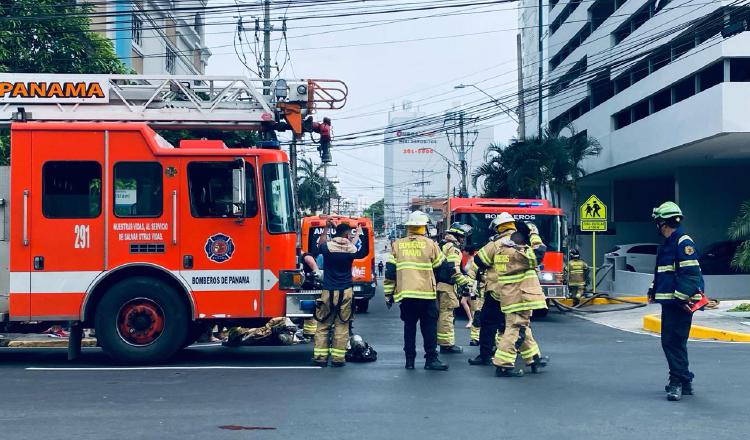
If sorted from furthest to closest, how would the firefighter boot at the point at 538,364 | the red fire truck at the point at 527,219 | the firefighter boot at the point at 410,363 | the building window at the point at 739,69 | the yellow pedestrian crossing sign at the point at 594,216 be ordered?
the building window at the point at 739,69 → the yellow pedestrian crossing sign at the point at 594,216 → the red fire truck at the point at 527,219 → the firefighter boot at the point at 410,363 → the firefighter boot at the point at 538,364

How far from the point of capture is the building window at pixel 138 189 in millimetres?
11227

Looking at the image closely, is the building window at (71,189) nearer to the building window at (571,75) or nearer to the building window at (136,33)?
the building window at (136,33)

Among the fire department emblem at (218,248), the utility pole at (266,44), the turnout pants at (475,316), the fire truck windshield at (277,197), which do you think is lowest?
the turnout pants at (475,316)

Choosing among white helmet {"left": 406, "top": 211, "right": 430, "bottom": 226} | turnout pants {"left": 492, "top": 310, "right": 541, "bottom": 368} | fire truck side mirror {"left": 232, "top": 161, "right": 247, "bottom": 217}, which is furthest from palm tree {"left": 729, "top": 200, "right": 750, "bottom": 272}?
fire truck side mirror {"left": 232, "top": 161, "right": 247, "bottom": 217}

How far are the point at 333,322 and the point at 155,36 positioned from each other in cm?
3667

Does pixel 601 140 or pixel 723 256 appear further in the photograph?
pixel 601 140

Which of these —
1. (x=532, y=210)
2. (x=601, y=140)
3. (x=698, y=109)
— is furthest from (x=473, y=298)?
(x=601, y=140)

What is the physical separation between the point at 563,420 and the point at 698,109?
19.2 meters

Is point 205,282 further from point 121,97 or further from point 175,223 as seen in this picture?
point 121,97

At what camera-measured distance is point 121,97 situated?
12.2 meters

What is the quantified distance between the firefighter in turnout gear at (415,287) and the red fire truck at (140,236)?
1.32 meters

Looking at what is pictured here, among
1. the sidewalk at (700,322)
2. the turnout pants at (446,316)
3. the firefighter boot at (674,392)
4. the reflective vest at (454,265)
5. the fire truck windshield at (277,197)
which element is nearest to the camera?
the firefighter boot at (674,392)

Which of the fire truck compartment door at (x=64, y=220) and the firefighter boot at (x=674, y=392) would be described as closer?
the firefighter boot at (x=674, y=392)

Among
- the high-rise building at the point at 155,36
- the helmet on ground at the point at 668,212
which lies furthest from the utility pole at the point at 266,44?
the helmet on ground at the point at 668,212
